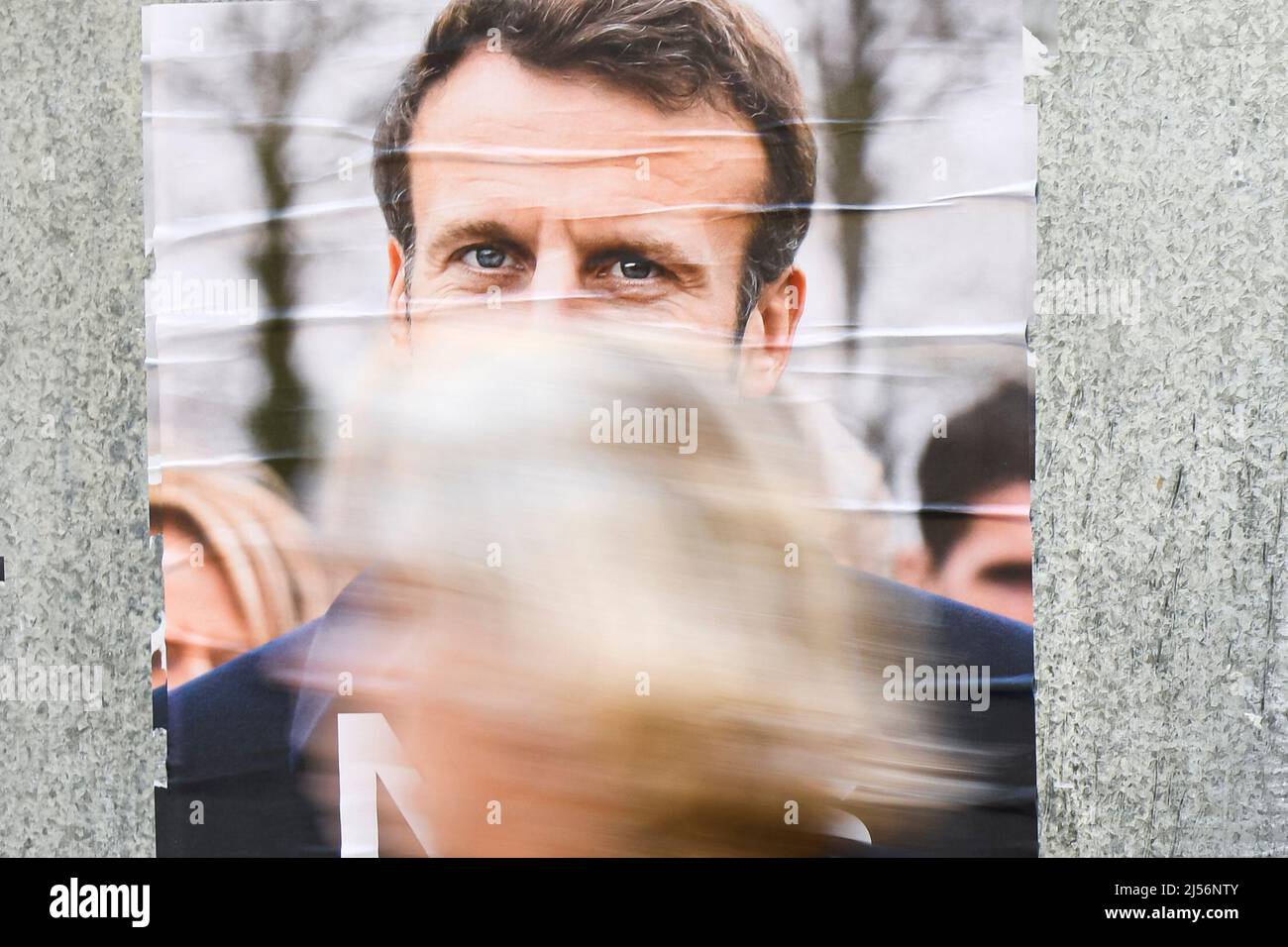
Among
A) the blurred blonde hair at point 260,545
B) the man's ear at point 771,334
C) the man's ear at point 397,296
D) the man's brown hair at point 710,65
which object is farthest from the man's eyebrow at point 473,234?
the blurred blonde hair at point 260,545

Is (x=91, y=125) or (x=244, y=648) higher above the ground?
(x=91, y=125)

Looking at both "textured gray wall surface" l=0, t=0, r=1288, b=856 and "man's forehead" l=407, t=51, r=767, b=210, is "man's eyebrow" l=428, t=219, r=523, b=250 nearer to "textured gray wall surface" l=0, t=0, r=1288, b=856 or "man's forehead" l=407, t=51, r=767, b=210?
"man's forehead" l=407, t=51, r=767, b=210

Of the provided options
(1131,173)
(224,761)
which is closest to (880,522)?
(1131,173)

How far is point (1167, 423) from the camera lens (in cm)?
213

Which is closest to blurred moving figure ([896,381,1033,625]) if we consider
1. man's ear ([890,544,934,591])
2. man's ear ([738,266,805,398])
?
man's ear ([890,544,934,591])

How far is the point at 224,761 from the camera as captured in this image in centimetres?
223

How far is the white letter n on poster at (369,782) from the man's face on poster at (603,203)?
1.18 meters

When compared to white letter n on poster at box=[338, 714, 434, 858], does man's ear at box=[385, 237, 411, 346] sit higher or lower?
higher

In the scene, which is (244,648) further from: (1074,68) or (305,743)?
(1074,68)

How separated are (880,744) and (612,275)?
1.44m

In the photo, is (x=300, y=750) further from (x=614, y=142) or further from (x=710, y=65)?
(x=710, y=65)

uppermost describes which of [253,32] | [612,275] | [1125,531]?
[253,32]

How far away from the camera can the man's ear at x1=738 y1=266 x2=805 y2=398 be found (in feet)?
7.07

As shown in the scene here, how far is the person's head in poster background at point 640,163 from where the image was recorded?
2143 millimetres
